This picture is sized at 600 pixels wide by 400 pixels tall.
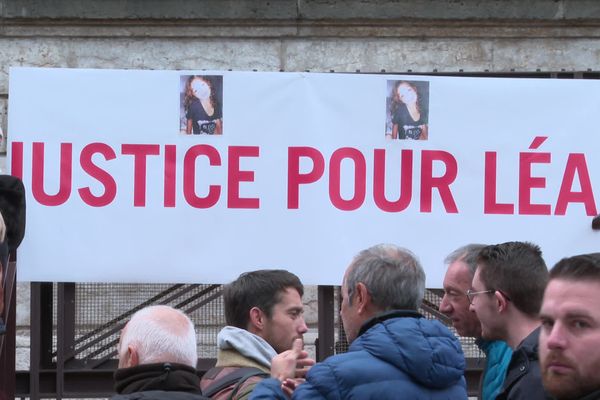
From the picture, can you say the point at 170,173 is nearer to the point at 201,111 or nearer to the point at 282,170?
the point at 201,111

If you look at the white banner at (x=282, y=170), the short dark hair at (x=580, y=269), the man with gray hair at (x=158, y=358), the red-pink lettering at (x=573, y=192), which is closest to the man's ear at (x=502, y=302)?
the man with gray hair at (x=158, y=358)

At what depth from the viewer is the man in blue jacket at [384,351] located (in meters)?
3.31

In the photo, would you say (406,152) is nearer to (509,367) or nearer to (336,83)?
(336,83)

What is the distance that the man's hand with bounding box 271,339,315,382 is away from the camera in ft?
11.5

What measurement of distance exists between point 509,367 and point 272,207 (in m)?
2.51

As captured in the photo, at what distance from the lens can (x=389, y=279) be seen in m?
3.62

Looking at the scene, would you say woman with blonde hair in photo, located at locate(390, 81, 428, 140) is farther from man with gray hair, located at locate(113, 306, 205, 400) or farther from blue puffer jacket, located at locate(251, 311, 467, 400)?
man with gray hair, located at locate(113, 306, 205, 400)

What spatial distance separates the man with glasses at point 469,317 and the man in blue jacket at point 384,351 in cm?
47

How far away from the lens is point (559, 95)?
6227mm

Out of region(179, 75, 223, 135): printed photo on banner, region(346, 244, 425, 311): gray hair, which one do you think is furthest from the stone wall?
region(346, 244, 425, 311): gray hair

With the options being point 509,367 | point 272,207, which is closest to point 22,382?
point 272,207

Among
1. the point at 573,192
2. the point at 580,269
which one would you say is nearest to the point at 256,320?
the point at 580,269

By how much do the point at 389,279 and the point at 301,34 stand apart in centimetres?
705

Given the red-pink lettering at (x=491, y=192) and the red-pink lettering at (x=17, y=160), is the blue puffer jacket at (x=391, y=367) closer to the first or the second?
the red-pink lettering at (x=491, y=192)
